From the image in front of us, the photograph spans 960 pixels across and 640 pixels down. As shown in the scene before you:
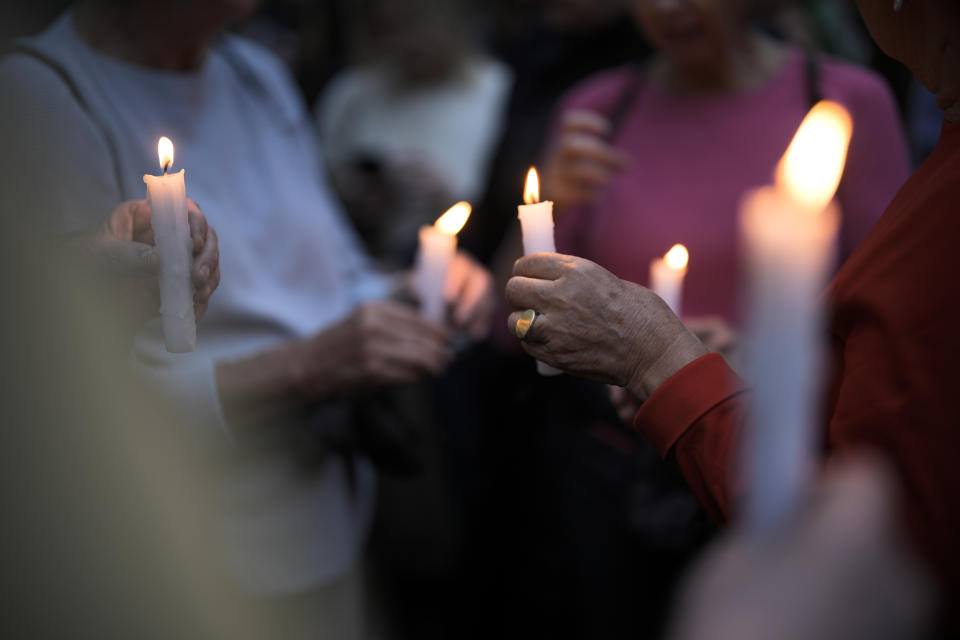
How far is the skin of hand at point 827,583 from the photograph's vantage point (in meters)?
0.44

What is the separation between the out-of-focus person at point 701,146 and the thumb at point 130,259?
121cm

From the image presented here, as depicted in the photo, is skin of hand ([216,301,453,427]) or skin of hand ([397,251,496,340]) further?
skin of hand ([397,251,496,340])

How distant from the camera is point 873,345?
0.79 m

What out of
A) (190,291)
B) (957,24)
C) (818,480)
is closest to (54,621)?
(190,291)

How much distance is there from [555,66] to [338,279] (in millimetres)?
1326

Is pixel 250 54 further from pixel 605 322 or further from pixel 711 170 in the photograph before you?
pixel 605 322

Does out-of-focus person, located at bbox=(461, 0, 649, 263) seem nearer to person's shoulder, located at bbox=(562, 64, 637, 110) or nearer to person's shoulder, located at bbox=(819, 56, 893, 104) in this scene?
person's shoulder, located at bbox=(562, 64, 637, 110)

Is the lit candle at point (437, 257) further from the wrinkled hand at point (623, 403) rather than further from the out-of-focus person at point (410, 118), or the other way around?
the out-of-focus person at point (410, 118)

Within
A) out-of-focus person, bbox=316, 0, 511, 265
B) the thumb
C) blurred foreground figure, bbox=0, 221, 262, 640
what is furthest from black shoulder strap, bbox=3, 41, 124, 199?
out-of-focus person, bbox=316, 0, 511, 265

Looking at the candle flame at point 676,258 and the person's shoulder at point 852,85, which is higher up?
the person's shoulder at point 852,85

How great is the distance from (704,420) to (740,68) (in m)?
1.38

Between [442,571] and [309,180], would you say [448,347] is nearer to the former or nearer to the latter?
[309,180]

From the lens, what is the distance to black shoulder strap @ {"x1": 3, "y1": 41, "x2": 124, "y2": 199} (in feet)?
4.07

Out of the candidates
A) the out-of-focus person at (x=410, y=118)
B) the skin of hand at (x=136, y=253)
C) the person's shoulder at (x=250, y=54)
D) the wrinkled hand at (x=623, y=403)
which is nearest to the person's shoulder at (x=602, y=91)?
the person's shoulder at (x=250, y=54)
